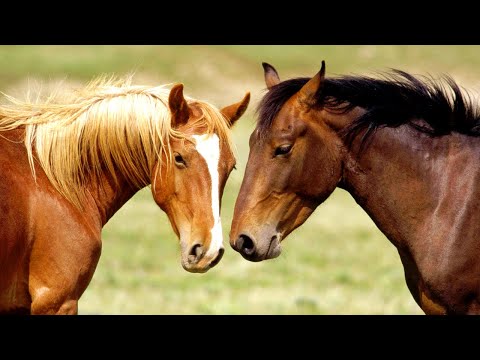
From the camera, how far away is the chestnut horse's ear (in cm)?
639

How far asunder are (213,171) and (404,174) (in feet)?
4.65

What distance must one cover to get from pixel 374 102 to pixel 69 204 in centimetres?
239

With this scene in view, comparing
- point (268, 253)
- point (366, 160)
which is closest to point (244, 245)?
point (268, 253)

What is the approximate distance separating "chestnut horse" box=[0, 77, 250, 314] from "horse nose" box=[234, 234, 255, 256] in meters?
0.20

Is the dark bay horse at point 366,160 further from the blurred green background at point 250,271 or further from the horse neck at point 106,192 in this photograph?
the horse neck at point 106,192

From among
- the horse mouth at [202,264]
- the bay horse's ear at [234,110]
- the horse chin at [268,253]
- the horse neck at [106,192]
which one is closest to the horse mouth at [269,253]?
the horse chin at [268,253]

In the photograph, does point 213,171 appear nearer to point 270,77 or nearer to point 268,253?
point 268,253

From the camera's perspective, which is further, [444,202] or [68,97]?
[68,97]

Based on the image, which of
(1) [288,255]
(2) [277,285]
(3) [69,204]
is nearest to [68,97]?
(3) [69,204]

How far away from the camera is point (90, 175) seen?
21.9ft

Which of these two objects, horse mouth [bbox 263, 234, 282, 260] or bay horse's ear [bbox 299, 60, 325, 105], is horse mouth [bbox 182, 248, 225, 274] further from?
bay horse's ear [bbox 299, 60, 325, 105]
